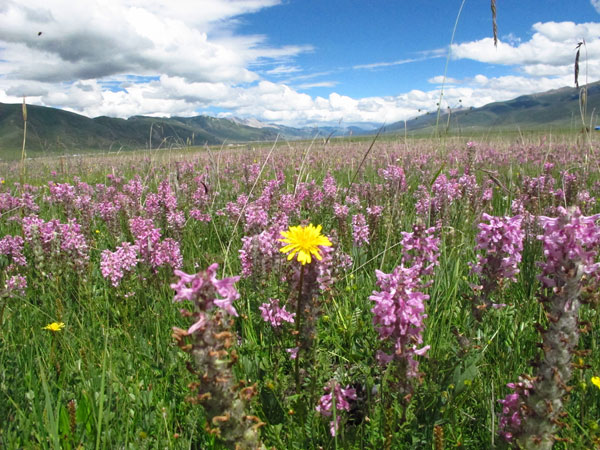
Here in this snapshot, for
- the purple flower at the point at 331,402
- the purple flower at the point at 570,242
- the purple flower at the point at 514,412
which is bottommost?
the purple flower at the point at 331,402

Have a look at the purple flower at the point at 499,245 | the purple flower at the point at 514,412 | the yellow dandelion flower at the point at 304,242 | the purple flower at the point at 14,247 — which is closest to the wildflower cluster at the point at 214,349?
the yellow dandelion flower at the point at 304,242

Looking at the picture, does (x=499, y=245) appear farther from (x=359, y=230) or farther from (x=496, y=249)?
(x=359, y=230)

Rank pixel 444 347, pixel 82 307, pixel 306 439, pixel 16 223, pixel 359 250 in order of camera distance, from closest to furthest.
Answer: pixel 306 439 < pixel 444 347 < pixel 82 307 < pixel 359 250 < pixel 16 223

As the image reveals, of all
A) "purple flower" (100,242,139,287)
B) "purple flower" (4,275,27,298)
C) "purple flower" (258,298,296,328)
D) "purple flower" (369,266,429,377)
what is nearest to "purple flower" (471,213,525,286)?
"purple flower" (369,266,429,377)

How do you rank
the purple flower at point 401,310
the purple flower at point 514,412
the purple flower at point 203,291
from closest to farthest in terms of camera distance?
the purple flower at point 203,291
the purple flower at point 514,412
the purple flower at point 401,310

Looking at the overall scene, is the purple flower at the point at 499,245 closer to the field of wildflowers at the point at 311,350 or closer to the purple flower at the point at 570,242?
the field of wildflowers at the point at 311,350

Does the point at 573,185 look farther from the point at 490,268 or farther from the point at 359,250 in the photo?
the point at 490,268

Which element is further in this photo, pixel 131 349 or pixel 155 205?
pixel 155 205

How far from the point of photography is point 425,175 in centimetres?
716

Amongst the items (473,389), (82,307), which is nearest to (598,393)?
(473,389)

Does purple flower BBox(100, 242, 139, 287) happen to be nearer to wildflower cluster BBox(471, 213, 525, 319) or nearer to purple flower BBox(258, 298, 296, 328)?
purple flower BBox(258, 298, 296, 328)

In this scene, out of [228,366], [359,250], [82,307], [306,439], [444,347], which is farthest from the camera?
[359,250]

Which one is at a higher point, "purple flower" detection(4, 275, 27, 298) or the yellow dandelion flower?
the yellow dandelion flower

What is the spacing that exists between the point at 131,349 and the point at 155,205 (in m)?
3.58
